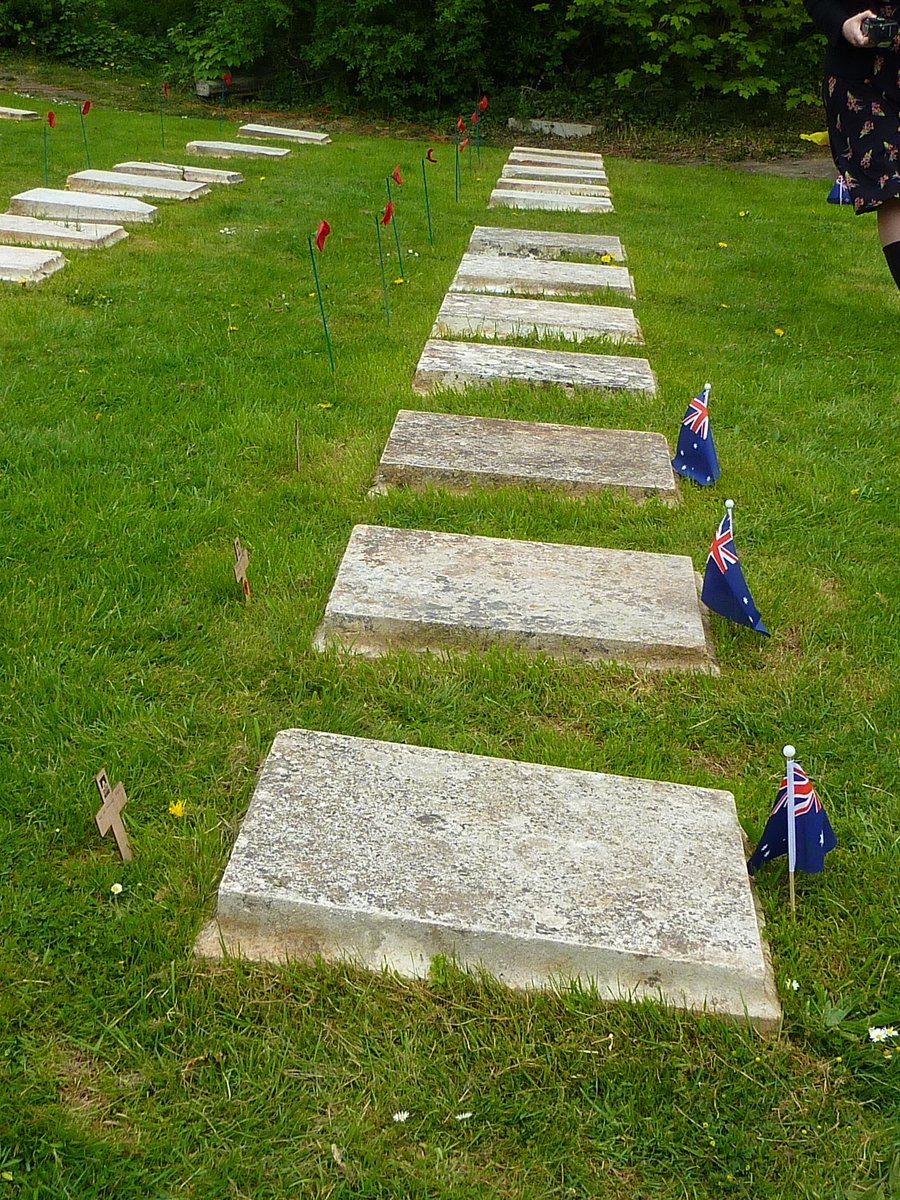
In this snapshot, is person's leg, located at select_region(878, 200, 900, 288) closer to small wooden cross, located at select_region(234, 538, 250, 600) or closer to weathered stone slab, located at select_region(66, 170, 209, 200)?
small wooden cross, located at select_region(234, 538, 250, 600)

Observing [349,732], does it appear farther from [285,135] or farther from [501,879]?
[285,135]

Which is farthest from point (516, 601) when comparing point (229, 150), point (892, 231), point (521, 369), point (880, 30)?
point (229, 150)

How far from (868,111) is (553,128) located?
353 inches

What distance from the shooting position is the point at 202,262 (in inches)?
226

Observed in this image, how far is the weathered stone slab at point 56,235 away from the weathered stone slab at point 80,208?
0.34 metres

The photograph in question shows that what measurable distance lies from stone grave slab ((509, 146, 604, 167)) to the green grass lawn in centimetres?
626

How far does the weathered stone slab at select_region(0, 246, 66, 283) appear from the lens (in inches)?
204

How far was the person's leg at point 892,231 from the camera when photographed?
4.01m

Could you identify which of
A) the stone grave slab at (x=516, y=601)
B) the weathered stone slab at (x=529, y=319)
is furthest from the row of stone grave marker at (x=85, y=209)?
the stone grave slab at (x=516, y=601)

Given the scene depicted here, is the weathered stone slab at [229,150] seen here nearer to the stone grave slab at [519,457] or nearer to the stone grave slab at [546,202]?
the stone grave slab at [546,202]

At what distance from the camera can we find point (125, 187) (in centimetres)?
732

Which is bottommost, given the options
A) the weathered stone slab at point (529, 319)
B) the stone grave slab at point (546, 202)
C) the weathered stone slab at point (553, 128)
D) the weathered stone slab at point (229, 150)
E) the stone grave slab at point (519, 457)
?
the stone grave slab at point (519, 457)

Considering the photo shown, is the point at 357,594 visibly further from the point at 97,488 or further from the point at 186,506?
the point at 97,488

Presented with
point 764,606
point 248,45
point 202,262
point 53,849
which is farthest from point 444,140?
point 53,849
